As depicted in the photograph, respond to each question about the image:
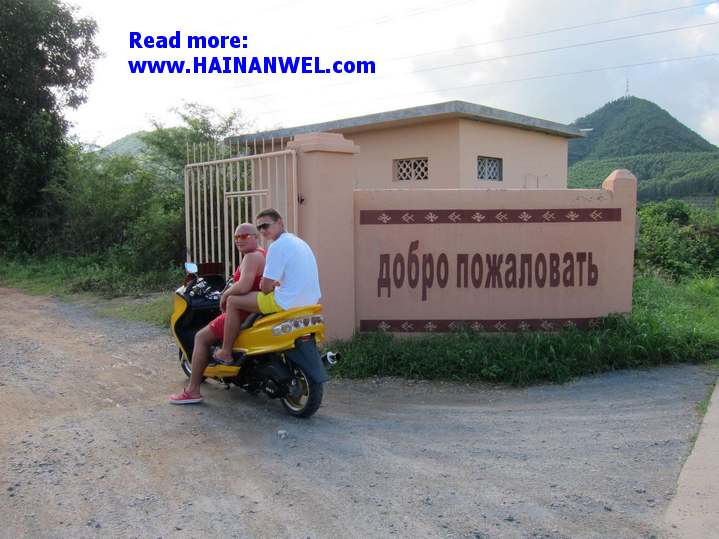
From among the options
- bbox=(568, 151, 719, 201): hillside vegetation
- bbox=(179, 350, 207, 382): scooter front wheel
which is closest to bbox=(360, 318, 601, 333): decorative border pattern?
bbox=(179, 350, 207, 382): scooter front wheel

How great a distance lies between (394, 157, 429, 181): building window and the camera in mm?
12375

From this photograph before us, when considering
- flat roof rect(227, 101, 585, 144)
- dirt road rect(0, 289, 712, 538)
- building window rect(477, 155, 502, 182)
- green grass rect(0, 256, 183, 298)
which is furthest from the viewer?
building window rect(477, 155, 502, 182)

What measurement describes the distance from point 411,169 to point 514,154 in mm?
2348

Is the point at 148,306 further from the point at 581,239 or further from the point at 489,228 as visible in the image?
the point at 581,239

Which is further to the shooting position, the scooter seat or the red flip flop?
the red flip flop

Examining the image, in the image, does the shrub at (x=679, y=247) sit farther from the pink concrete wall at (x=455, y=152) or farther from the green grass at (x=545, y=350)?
the green grass at (x=545, y=350)

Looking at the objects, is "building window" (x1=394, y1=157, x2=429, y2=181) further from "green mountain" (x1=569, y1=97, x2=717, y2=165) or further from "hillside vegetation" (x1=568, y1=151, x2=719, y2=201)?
"green mountain" (x1=569, y1=97, x2=717, y2=165)

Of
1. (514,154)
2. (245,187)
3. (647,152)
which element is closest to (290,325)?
(245,187)

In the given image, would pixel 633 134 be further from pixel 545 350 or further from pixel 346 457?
pixel 346 457

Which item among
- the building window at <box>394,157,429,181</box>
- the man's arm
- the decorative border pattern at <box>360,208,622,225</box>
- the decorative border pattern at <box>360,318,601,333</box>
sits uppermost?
the building window at <box>394,157,429,181</box>

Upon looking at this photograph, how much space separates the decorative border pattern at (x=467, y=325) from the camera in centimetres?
693

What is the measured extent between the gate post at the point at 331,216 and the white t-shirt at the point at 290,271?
1685mm

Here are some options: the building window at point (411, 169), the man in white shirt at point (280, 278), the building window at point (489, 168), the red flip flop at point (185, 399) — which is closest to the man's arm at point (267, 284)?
the man in white shirt at point (280, 278)

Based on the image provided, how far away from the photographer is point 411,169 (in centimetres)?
1259
